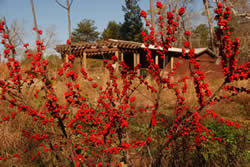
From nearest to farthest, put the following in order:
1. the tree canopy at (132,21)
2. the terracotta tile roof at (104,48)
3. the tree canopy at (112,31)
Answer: the terracotta tile roof at (104,48), the tree canopy at (132,21), the tree canopy at (112,31)

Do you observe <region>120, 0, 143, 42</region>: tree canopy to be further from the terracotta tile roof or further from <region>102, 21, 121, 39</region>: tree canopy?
the terracotta tile roof

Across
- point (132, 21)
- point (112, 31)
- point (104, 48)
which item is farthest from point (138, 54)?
point (112, 31)

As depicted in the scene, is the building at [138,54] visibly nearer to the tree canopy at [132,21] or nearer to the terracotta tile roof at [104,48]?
the terracotta tile roof at [104,48]

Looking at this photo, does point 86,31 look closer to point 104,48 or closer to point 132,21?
point 132,21

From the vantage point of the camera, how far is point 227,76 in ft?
4.29

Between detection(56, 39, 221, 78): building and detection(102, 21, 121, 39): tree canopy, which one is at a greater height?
detection(102, 21, 121, 39): tree canopy

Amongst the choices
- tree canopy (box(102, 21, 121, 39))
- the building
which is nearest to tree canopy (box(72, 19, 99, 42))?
tree canopy (box(102, 21, 121, 39))

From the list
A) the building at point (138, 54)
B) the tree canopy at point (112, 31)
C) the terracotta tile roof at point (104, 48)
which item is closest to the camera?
the terracotta tile roof at point (104, 48)

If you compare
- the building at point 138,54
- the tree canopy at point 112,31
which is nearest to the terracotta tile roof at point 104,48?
the building at point 138,54

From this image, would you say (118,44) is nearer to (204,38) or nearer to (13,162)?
(13,162)

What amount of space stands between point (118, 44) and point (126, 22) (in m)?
20.1

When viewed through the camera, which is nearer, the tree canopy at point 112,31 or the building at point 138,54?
the building at point 138,54

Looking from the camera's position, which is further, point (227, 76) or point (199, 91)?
point (199, 91)

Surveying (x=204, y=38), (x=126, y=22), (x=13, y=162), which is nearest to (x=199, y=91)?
(x=13, y=162)
